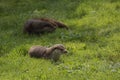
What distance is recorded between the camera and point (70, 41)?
13.5 m

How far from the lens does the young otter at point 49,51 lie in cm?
1130

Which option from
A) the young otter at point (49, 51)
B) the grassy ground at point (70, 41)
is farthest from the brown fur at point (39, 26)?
the young otter at point (49, 51)

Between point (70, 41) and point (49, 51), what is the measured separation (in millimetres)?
2056

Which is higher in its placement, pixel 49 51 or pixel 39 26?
pixel 49 51

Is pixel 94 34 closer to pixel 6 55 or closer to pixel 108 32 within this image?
pixel 108 32

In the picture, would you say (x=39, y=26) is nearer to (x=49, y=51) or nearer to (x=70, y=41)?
(x=70, y=41)

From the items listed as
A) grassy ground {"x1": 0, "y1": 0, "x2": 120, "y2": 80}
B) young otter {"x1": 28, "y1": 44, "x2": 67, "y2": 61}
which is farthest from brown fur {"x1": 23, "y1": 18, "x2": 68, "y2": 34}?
young otter {"x1": 28, "y1": 44, "x2": 67, "y2": 61}

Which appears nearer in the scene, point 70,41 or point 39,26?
point 70,41

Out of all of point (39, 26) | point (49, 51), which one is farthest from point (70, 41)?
point (49, 51)

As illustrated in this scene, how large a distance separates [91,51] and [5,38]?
4114 millimetres

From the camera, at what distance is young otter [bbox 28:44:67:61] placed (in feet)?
37.1

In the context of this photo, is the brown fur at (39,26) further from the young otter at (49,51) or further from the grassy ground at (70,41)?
the young otter at (49,51)

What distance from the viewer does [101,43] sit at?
12805mm

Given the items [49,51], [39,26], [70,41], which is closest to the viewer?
[49,51]
